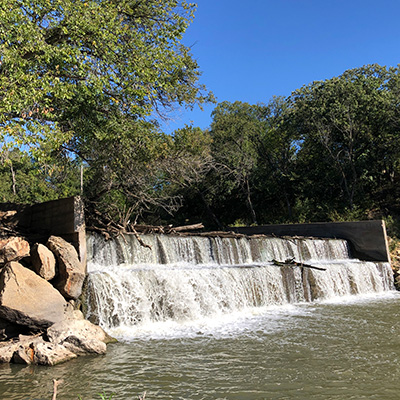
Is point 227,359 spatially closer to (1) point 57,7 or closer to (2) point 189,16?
(1) point 57,7

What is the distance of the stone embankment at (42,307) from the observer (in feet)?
20.4

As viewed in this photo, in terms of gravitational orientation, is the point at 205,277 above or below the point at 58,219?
below

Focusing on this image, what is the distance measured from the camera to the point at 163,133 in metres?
11.8

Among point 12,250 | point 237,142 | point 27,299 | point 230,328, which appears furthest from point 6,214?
point 237,142

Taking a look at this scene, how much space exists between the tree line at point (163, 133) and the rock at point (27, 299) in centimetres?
246

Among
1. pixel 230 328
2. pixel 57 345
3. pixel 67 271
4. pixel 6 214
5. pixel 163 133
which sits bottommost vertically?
pixel 230 328

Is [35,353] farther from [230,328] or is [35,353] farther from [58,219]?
[58,219]

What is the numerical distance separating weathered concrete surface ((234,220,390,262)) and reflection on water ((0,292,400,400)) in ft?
30.0

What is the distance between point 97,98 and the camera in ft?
33.9

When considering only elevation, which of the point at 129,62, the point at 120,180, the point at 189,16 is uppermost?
the point at 189,16

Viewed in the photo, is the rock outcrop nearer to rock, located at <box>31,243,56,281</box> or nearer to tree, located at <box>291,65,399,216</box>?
rock, located at <box>31,243,56,281</box>

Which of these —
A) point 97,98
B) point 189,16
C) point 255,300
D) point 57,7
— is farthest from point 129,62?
point 255,300

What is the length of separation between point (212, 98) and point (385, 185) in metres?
16.6

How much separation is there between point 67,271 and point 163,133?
547 cm
